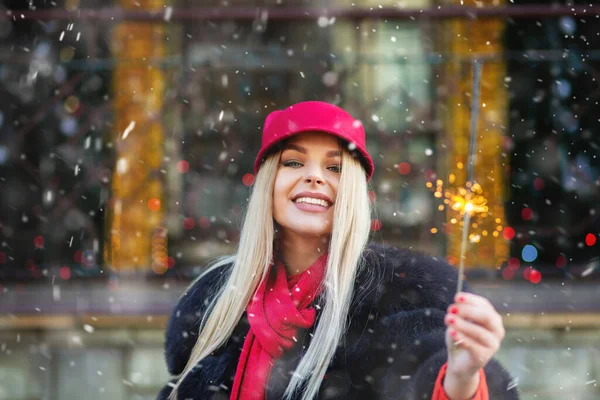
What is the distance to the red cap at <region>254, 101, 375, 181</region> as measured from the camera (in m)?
2.40

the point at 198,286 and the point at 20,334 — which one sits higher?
the point at 198,286

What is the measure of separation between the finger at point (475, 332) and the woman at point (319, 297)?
318mm

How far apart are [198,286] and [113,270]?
2.96m

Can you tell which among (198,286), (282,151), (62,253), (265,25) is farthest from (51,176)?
(282,151)

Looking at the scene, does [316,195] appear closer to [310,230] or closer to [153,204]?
[310,230]

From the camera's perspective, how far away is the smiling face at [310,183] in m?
2.45

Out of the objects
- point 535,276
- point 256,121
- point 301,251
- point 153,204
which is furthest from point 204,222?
point 301,251

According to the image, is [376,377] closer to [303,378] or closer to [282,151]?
[303,378]

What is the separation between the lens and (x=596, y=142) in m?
5.92

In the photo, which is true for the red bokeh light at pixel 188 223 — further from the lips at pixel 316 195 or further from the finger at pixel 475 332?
the finger at pixel 475 332

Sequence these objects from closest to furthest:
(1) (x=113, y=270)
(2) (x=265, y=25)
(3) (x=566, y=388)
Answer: (3) (x=566, y=388) < (1) (x=113, y=270) < (2) (x=265, y=25)

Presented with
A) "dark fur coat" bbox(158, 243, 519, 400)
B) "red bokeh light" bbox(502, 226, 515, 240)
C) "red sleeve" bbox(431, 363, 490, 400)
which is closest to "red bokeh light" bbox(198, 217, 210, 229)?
"red bokeh light" bbox(502, 226, 515, 240)

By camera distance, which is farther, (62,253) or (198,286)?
(62,253)

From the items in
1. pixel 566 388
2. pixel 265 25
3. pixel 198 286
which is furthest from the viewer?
pixel 265 25
